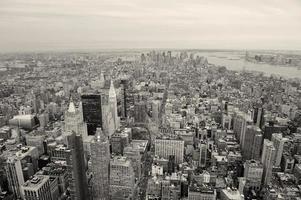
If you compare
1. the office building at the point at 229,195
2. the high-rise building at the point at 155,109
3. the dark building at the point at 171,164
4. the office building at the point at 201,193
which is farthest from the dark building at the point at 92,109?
the office building at the point at 229,195

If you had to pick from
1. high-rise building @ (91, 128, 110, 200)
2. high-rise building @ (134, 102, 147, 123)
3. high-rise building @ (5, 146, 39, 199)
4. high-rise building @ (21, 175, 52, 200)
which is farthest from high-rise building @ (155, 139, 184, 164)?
high-rise building @ (5, 146, 39, 199)

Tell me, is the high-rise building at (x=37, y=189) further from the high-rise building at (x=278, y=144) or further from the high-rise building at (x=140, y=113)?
the high-rise building at (x=278, y=144)

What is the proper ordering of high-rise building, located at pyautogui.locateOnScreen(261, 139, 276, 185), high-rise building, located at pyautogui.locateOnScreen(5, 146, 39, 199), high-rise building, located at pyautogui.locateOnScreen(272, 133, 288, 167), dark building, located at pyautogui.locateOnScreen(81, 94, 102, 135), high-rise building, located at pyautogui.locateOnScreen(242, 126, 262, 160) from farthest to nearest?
dark building, located at pyautogui.locateOnScreen(81, 94, 102, 135)
high-rise building, located at pyautogui.locateOnScreen(242, 126, 262, 160)
high-rise building, located at pyautogui.locateOnScreen(272, 133, 288, 167)
high-rise building, located at pyautogui.locateOnScreen(261, 139, 276, 185)
high-rise building, located at pyautogui.locateOnScreen(5, 146, 39, 199)

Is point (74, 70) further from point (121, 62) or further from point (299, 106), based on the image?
point (299, 106)

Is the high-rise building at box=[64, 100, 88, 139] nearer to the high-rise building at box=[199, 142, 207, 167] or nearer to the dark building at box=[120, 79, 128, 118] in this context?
the dark building at box=[120, 79, 128, 118]

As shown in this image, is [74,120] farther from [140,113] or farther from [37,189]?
[37,189]

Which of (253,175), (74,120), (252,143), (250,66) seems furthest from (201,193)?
(74,120)

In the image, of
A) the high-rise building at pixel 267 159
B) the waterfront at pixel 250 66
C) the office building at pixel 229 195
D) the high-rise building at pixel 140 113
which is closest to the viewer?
the office building at pixel 229 195
